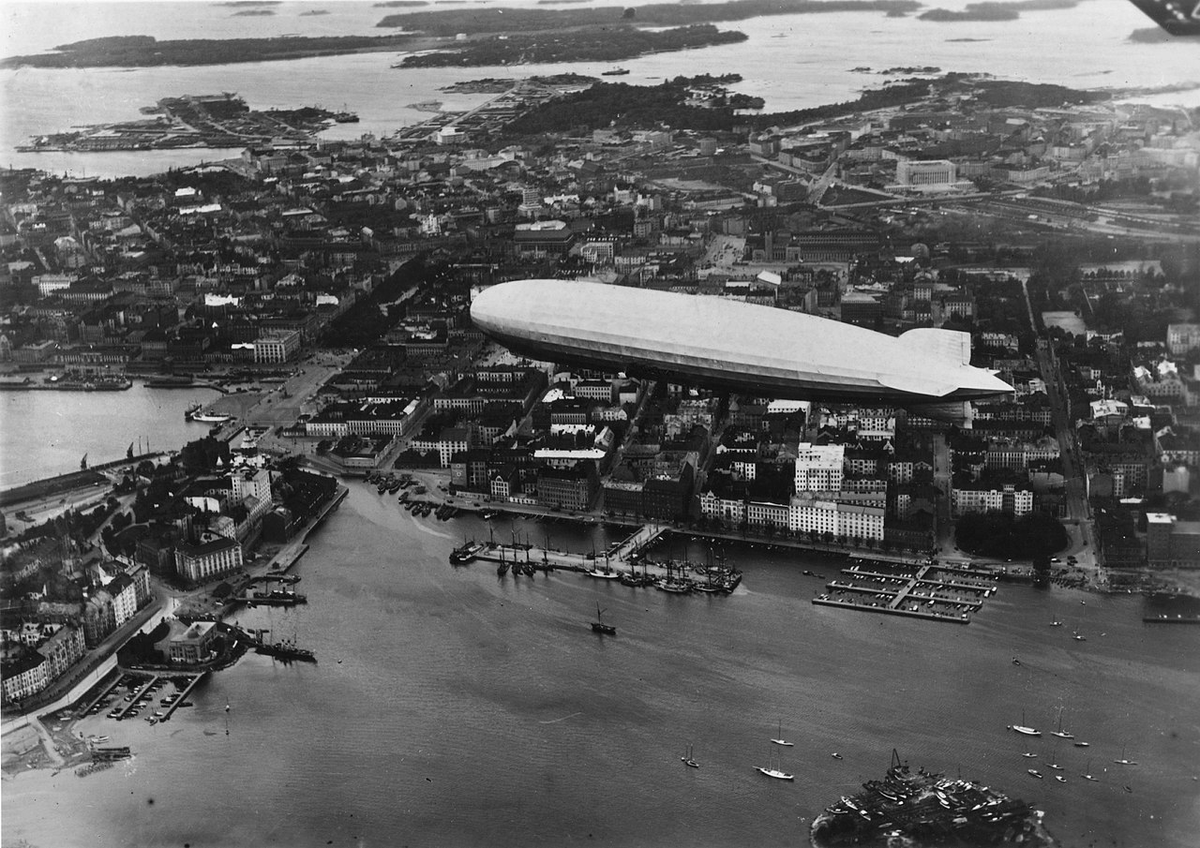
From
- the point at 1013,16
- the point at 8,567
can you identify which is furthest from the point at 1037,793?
the point at 1013,16

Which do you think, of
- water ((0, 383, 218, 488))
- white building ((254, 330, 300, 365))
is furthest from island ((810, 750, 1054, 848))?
white building ((254, 330, 300, 365))

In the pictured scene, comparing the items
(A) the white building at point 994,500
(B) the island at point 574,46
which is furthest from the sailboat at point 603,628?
(B) the island at point 574,46

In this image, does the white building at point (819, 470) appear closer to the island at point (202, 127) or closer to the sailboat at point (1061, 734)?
the sailboat at point (1061, 734)

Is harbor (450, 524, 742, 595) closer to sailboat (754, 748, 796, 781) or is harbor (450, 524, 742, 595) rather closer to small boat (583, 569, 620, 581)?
small boat (583, 569, 620, 581)

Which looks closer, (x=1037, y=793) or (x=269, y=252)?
(x=1037, y=793)

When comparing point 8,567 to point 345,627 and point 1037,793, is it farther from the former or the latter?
point 1037,793

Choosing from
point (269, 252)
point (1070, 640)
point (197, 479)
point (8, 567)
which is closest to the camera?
point (1070, 640)
